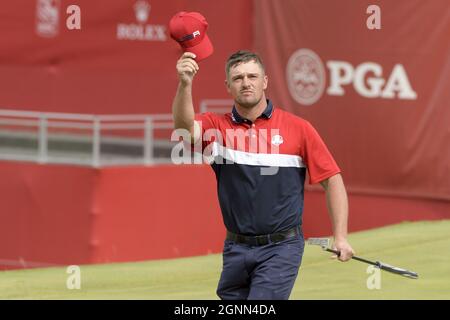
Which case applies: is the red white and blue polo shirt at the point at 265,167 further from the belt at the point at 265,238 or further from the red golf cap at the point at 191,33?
the red golf cap at the point at 191,33

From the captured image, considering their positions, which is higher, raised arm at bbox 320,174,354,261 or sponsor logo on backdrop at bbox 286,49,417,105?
sponsor logo on backdrop at bbox 286,49,417,105

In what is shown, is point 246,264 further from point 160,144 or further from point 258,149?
point 160,144

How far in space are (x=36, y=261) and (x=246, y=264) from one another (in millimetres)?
11605

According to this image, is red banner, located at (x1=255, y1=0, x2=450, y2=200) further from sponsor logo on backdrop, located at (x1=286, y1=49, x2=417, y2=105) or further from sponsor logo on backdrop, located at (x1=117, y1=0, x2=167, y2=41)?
sponsor logo on backdrop, located at (x1=117, y1=0, x2=167, y2=41)

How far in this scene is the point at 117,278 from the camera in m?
16.0

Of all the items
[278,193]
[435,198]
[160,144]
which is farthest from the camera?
[160,144]

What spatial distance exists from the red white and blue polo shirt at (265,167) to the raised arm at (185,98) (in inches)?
7.5

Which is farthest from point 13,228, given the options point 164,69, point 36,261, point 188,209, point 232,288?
point 232,288

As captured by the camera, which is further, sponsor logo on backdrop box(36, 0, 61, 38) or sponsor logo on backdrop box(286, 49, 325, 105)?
sponsor logo on backdrop box(36, 0, 61, 38)

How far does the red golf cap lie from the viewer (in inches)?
371

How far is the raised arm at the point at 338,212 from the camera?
9.65 metres

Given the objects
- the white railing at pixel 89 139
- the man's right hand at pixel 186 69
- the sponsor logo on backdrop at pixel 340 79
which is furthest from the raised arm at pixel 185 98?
the white railing at pixel 89 139

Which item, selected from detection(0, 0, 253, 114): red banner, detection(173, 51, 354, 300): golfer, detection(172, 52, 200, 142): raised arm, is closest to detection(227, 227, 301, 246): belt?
detection(173, 51, 354, 300): golfer

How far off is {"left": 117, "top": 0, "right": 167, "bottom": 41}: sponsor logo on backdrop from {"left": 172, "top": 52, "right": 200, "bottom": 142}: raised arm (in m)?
14.4
